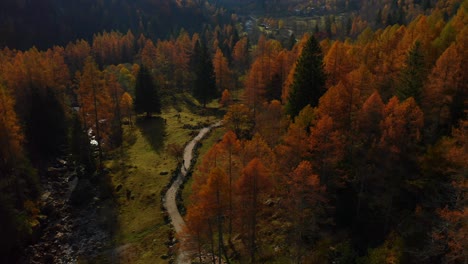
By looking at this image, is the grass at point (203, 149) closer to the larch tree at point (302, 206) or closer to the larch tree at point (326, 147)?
the larch tree at point (302, 206)

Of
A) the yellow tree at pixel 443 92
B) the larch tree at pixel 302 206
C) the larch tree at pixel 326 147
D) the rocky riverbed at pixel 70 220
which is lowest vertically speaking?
the rocky riverbed at pixel 70 220

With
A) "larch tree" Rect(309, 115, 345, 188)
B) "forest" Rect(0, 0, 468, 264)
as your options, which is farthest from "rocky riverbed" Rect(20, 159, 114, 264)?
"larch tree" Rect(309, 115, 345, 188)

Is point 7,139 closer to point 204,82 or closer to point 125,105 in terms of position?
point 125,105

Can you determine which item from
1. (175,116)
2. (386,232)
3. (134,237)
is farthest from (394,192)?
(175,116)

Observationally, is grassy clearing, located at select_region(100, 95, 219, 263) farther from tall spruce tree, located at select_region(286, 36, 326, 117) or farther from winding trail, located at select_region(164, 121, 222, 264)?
tall spruce tree, located at select_region(286, 36, 326, 117)

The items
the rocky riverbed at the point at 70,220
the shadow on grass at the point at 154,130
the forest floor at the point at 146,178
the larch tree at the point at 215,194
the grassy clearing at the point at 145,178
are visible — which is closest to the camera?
the larch tree at the point at 215,194

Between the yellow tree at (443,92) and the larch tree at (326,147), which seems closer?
the larch tree at (326,147)

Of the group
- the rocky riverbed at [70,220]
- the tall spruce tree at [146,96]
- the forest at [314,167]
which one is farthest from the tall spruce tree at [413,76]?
the tall spruce tree at [146,96]
